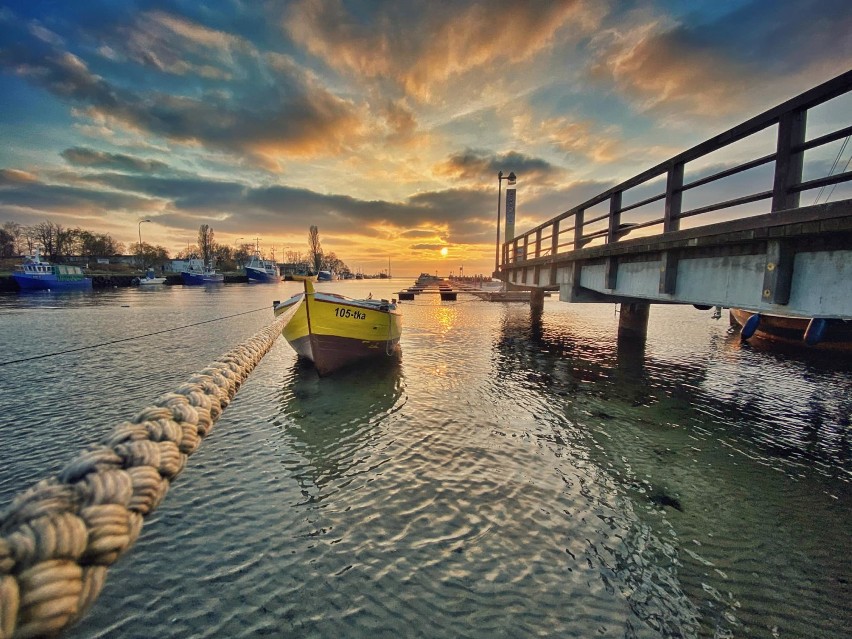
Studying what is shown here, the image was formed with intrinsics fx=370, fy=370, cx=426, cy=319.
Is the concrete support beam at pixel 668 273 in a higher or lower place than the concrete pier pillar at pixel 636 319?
higher

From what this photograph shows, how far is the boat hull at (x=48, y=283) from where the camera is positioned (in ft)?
172

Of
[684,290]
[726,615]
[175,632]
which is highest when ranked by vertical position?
[684,290]

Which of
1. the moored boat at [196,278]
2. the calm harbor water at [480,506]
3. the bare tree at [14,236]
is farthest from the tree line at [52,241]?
the calm harbor water at [480,506]

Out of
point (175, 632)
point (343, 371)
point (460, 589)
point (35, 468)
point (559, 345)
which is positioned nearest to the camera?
point (175, 632)

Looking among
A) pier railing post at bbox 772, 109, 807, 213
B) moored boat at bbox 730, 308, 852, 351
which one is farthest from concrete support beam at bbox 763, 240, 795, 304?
moored boat at bbox 730, 308, 852, 351

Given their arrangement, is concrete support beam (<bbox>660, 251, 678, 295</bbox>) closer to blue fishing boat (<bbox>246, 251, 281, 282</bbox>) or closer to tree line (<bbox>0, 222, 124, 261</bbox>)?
blue fishing boat (<bbox>246, 251, 281, 282</bbox>)

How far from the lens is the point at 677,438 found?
7805 millimetres

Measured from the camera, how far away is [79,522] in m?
1.19

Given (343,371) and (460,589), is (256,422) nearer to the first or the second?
(343,371)

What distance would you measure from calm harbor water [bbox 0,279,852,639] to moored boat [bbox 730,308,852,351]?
8.67ft

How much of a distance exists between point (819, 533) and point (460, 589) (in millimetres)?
4927

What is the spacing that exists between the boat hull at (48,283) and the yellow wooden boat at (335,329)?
64.4 metres

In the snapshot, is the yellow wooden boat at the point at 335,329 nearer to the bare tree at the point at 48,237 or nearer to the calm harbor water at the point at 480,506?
the calm harbor water at the point at 480,506

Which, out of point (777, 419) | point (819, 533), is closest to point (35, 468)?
point (819, 533)
